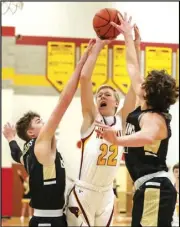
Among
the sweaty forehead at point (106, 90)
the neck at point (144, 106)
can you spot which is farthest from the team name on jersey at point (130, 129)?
the sweaty forehead at point (106, 90)

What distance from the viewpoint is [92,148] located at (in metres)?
4.27

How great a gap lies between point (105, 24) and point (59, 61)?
29.3ft

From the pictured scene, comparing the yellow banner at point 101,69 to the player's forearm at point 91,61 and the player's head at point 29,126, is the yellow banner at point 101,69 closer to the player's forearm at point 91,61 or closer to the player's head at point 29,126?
the player's head at point 29,126

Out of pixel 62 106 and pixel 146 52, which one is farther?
pixel 146 52

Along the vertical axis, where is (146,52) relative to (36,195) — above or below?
above

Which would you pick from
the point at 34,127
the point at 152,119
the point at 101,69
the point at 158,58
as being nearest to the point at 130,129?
the point at 152,119

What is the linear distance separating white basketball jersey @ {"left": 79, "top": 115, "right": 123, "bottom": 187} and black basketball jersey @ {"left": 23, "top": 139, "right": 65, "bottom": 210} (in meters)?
0.46

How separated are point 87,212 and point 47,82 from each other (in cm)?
881

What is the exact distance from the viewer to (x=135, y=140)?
3.13m

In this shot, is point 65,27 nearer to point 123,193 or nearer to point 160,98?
point 123,193

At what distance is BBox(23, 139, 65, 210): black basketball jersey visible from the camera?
12.3 feet

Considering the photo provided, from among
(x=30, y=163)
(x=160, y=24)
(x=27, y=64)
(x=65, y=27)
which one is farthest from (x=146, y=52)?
(x=30, y=163)

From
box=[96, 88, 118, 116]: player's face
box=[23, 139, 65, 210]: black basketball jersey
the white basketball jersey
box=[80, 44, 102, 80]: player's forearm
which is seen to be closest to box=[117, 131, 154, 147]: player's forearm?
box=[80, 44, 102, 80]: player's forearm

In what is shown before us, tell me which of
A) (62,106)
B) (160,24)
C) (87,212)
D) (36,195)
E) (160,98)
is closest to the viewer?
(62,106)
